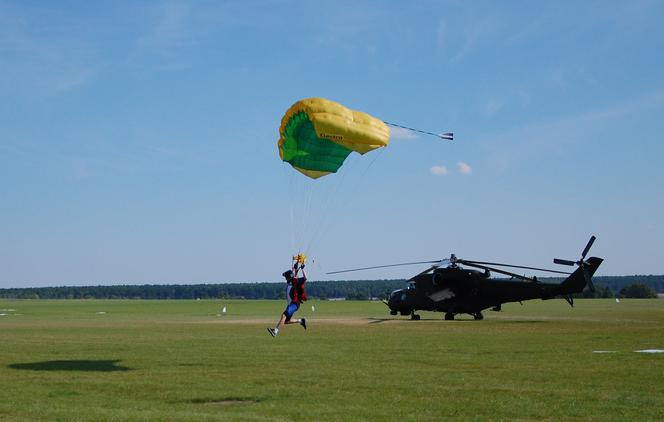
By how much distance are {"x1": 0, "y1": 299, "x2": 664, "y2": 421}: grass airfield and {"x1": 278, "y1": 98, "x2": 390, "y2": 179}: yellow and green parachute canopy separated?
6732mm

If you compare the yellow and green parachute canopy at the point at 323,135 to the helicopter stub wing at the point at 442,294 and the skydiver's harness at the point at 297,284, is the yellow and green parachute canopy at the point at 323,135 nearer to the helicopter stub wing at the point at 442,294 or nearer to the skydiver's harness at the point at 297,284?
the skydiver's harness at the point at 297,284

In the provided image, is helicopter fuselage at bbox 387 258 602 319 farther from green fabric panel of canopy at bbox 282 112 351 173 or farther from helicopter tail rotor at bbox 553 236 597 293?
green fabric panel of canopy at bbox 282 112 351 173

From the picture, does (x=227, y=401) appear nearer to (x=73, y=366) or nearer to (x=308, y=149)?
(x=73, y=366)

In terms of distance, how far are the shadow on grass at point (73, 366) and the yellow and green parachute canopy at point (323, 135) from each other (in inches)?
350

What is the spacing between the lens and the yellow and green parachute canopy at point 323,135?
25578 mm

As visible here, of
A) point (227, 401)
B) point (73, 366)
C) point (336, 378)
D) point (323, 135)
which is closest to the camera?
point (227, 401)

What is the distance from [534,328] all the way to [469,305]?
7.97 m

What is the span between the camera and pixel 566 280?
4784 cm

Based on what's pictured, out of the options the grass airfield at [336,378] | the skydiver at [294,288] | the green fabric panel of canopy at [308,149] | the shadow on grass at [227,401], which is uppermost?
the green fabric panel of canopy at [308,149]

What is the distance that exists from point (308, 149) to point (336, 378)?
9.32 meters

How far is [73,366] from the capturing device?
24.4 metres

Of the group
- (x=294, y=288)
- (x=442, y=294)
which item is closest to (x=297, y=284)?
(x=294, y=288)

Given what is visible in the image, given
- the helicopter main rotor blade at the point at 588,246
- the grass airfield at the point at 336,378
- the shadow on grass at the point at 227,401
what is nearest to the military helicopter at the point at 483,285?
the helicopter main rotor blade at the point at 588,246

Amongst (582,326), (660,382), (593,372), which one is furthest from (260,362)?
(582,326)
